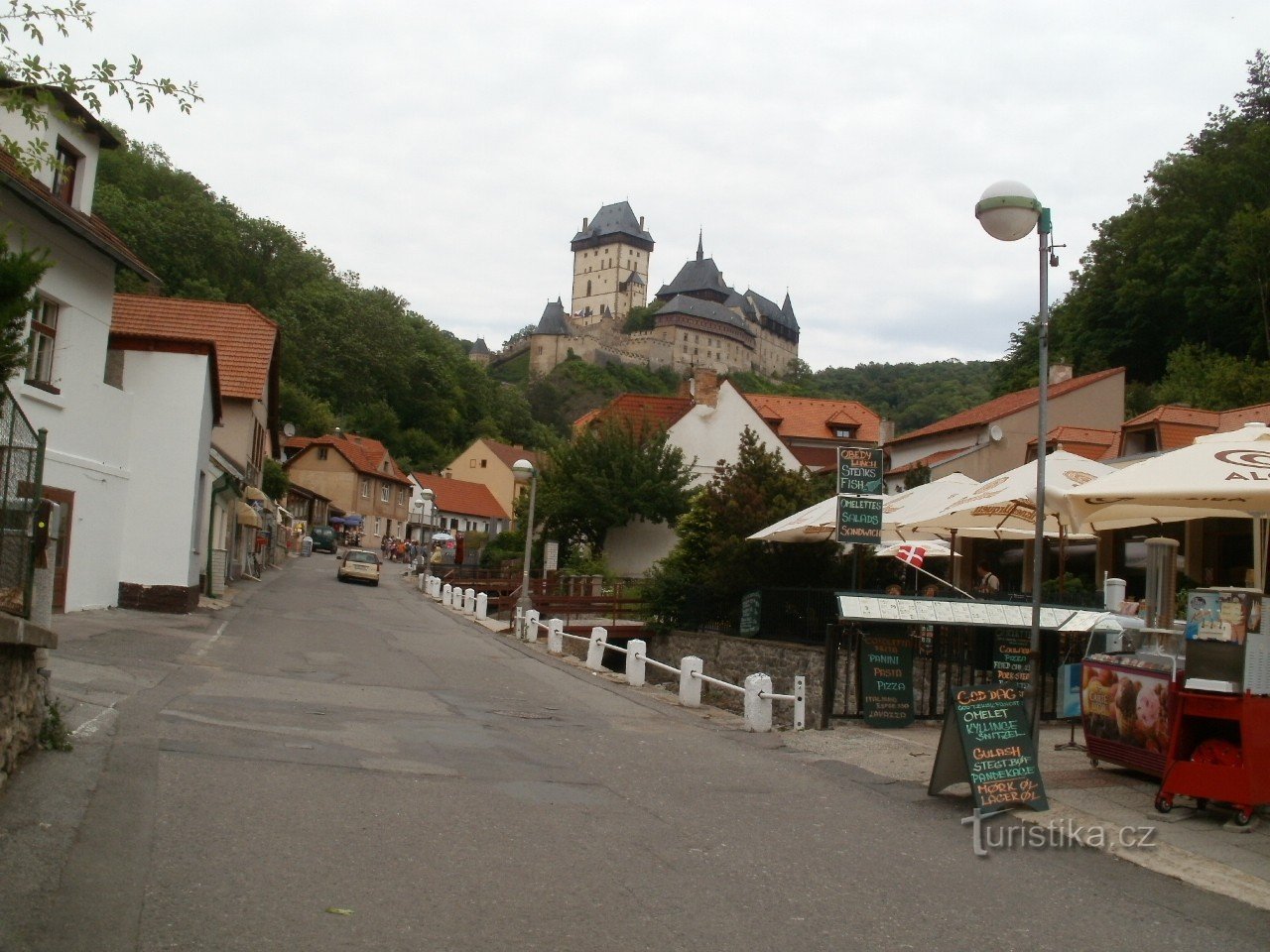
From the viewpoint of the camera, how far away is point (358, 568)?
4388 centimetres

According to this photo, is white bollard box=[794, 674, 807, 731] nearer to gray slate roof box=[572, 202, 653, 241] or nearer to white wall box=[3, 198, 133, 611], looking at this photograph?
white wall box=[3, 198, 133, 611]

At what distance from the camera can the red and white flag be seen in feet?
56.7

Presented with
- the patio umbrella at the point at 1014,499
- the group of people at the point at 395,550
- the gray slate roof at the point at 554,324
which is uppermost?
the gray slate roof at the point at 554,324

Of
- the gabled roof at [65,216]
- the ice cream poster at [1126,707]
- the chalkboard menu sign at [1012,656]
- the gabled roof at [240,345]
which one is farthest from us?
the gabled roof at [240,345]

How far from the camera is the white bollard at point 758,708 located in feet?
45.9

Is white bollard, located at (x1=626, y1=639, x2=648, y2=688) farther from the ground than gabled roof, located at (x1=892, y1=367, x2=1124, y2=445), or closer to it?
closer to it

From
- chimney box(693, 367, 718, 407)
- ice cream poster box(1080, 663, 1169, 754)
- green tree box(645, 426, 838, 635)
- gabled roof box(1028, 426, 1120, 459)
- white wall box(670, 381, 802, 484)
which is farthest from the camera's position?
chimney box(693, 367, 718, 407)

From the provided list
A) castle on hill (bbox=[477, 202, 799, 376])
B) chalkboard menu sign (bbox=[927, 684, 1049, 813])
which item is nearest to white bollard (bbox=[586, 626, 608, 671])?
chalkboard menu sign (bbox=[927, 684, 1049, 813])

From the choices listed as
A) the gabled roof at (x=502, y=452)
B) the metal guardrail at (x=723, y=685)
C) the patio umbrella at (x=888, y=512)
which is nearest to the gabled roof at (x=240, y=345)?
the metal guardrail at (x=723, y=685)

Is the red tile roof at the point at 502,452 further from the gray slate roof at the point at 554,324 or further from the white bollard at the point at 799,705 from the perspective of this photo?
the white bollard at the point at 799,705

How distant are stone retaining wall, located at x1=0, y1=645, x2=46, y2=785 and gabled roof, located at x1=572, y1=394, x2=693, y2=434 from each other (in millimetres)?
33877

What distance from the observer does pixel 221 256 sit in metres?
80.5

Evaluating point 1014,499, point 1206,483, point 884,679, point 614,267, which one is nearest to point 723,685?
point 884,679

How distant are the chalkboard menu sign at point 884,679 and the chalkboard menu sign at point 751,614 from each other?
603cm
